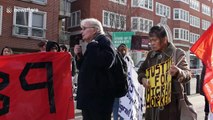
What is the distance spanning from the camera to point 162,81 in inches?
159

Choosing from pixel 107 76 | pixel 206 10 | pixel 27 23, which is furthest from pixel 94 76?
pixel 206 10

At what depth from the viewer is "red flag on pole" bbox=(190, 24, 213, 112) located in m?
4.14

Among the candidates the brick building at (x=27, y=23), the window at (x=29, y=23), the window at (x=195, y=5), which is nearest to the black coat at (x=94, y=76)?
the brick building at (x=27, y=23)

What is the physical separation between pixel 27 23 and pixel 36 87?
2400cm

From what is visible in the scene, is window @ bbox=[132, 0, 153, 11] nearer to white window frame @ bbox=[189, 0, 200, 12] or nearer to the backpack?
white window frame @ bbox=[189, 0, 200, 12]

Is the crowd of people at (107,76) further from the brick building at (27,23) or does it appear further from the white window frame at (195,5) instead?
the white window frame at (195,5)

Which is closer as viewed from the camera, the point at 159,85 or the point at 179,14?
the point at 159,85

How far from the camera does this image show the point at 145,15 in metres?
43.2

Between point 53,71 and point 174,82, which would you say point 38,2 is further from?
point 174,82

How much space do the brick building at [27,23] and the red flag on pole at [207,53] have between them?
939 inches

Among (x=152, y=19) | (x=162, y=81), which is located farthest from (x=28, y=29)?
(x=162, y=81)

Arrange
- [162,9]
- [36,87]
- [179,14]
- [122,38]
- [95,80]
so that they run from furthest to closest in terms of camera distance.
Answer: [179,14]
[162,9]
[122,38]
[36,87]
[95,80]

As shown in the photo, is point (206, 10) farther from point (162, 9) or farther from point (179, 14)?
point (162, 9)

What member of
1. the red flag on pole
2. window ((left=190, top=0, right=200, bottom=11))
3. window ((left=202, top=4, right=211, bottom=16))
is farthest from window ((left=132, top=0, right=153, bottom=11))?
the red flag on pole
